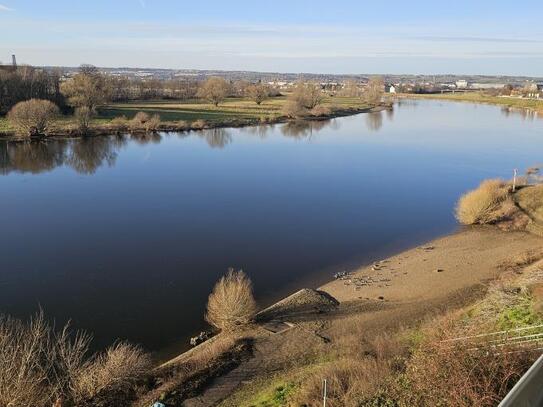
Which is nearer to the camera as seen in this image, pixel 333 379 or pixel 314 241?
pixel 333 379

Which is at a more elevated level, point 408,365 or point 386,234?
point 408,365

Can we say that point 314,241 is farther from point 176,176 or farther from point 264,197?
point 176,176

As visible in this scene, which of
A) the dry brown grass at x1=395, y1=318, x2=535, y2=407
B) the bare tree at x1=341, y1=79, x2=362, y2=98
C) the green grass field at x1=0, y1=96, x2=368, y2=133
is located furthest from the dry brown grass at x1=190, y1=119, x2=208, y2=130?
the bare tree at x1=341, y1=79, x2=362, y2=98

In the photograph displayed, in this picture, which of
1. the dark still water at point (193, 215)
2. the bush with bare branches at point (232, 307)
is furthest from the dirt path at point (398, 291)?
the dark still water at point (193, 215)

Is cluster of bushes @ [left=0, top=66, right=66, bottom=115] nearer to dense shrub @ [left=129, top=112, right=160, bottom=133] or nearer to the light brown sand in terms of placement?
dense shrub @ [left=129, top=112, right=160, bottom=133]

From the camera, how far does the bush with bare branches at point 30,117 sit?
132 feet

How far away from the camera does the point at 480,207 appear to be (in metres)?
20.8

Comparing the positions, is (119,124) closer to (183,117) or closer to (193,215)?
(183,117)

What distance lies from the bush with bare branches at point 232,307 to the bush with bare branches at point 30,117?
34.9 meters

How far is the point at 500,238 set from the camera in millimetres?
18953

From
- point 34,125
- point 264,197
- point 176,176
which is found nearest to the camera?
point 264,197

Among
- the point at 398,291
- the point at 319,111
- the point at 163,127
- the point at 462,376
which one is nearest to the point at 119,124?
the point at 163,127

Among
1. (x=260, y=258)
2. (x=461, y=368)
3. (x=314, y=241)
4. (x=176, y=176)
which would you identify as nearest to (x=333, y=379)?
(x=461, y=368)

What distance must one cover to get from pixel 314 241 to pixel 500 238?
7.00m
